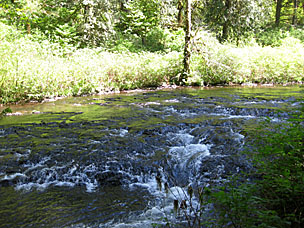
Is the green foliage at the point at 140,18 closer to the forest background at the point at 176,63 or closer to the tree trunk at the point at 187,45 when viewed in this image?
the forest background at the point at 176,63

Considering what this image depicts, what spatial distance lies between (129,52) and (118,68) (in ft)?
4.93

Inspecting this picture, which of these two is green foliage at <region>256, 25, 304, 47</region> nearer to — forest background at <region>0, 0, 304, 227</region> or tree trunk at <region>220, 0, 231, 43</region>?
forest background at <region>0, 0, 304, 227</region>

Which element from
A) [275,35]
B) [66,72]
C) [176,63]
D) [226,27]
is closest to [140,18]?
[226,27]

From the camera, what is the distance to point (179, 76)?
13438mm

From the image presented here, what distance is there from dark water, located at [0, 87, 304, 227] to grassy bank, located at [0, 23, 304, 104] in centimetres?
257

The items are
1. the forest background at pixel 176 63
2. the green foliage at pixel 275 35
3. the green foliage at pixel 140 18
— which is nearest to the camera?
the forest background at pixel 176 63

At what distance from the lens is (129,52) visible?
13.2 metres

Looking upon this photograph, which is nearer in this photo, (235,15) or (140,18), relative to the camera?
(235,15)

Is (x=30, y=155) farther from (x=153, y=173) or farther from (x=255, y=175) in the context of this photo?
(x=255, y=175)

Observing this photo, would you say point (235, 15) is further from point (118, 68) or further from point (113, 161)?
Answer: point (113, 161)

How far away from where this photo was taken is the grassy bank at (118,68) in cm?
950

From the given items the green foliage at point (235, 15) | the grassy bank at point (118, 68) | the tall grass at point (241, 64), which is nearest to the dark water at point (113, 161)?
the grassy bank at point (118, 68)

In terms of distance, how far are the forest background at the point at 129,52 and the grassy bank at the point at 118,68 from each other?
0.03m

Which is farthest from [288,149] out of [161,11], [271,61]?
[161,11]
